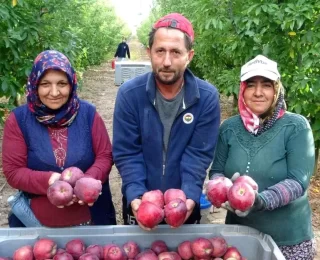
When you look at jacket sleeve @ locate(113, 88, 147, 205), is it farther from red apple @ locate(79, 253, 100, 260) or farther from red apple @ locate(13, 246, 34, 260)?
red apple @ locate(13, 246, 34, 260)

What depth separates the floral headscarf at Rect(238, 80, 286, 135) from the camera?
2144 millimetres

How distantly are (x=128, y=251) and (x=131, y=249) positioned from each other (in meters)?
0.02

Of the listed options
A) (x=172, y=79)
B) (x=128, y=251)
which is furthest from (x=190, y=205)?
(x=172, y=79)

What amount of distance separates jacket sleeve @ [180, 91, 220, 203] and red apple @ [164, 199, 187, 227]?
322 millimetres

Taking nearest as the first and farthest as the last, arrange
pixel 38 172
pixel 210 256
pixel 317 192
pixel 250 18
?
pixel 210 256
pixel 38 172
pixel 250 18
pixel 317 192

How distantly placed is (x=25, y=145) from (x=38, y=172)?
0.57ft

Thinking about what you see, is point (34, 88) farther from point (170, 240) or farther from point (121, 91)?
point (170, 240)

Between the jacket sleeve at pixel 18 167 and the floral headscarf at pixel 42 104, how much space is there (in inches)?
5.5

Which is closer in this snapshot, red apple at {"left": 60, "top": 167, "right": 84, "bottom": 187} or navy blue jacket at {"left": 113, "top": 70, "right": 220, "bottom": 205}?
red apple at {"left": 60, "top": 167, "right": 84, "bottom": 187}

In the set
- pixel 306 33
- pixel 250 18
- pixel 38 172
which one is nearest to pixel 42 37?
pixel 250 18

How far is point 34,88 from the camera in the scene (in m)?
2.23

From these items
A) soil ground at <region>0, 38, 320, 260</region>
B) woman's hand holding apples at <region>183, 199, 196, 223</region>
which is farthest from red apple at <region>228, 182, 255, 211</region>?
soil ground at <region>0, 38, 320, 260</region>

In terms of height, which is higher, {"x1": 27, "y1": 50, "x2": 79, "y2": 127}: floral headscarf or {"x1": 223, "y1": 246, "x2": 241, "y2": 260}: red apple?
{"x1": 27, "y1": 50, "x2": 79, "y2": 127}: floral headscarf

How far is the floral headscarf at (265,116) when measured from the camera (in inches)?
84.4
